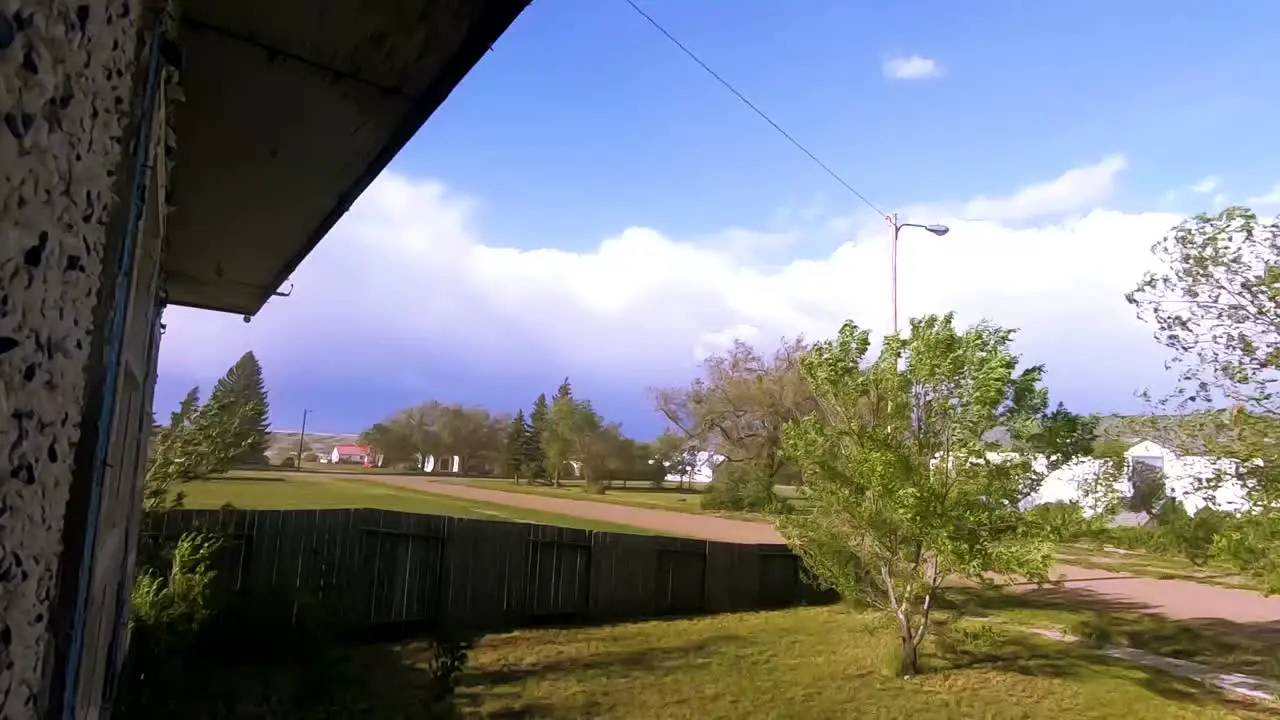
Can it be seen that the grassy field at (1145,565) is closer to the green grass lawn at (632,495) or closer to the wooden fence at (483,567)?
the wooden fence at (483,567)

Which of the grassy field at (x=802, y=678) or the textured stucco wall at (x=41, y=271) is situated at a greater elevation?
the textured stucco wall at (x=41, y=271)

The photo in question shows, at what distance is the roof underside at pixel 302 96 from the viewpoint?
1.73 meters

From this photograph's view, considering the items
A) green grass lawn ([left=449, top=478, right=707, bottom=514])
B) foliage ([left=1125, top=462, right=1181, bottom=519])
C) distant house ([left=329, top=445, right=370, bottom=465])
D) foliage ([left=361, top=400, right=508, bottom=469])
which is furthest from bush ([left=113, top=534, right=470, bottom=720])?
distant house ([left=329, top=445, right=370, bottom=465])

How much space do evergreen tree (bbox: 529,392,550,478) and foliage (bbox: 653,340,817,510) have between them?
2515 centimetres

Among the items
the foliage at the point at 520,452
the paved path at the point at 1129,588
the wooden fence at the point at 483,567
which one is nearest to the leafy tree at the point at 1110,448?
the paved path at the point at 1129,588

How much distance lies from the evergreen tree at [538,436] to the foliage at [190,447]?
53.4m

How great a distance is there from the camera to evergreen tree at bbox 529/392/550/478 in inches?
2462

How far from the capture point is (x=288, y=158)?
8.20ft

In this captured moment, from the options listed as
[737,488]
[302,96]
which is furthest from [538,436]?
[302,96]

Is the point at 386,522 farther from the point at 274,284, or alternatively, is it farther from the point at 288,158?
the point at 288,158

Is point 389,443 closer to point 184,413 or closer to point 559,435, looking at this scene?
point 559,435

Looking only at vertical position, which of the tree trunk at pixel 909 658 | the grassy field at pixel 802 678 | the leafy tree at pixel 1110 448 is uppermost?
the leafy tree at pixel 1110 448

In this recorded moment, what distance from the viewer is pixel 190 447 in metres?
6.62

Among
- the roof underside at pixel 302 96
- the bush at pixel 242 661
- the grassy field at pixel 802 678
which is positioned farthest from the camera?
the grassy field at pixel 802 678
